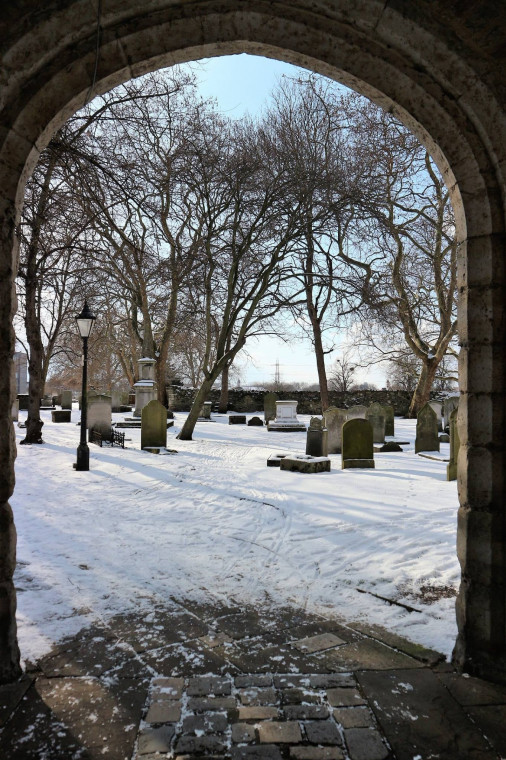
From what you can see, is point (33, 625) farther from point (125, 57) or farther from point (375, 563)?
point (125, 57)

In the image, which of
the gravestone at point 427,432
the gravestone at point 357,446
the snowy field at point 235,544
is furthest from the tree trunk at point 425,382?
the snowy field at point 235,544

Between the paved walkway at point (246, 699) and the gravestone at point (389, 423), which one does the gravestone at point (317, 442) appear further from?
the paved walkway at point (246, 699)

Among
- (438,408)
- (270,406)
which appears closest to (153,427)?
(438,408)

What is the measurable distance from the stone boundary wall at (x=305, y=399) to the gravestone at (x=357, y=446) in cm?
1981

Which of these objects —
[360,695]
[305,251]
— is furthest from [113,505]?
[305,251]

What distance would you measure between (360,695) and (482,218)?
111 inches

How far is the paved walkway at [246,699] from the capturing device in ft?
7.07

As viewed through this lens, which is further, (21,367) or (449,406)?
(21,367)

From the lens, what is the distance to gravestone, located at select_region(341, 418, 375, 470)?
10484 mm

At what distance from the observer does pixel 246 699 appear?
2.52 meters

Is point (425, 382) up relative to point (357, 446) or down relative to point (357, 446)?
up

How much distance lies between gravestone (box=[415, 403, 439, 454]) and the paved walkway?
10600 mm

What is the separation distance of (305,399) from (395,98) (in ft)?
95.1

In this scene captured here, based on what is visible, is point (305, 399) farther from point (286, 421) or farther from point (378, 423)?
point (378, 423)
